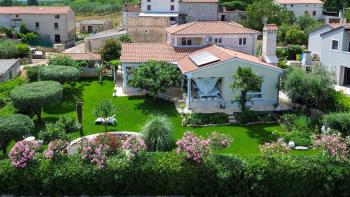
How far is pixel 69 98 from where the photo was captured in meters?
37.7

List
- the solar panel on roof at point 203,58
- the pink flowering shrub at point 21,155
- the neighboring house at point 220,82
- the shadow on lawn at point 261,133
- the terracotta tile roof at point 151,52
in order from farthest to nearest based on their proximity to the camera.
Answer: the terracotta tile roof at point 151,52 → the solar panel on roof at point 203,58 → the neighboring house at point 220,82 → the shadow on lawn at point 261,133 → the pink flowering shrub at point 21,155

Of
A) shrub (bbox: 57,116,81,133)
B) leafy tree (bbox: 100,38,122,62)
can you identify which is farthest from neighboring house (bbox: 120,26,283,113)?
leafy tree (bbox: 100,38,122,62)

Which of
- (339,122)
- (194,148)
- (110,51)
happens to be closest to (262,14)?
(110,51)

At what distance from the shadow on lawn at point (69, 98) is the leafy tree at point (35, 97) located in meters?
2.44

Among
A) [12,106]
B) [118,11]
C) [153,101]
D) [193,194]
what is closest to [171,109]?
[153,101]

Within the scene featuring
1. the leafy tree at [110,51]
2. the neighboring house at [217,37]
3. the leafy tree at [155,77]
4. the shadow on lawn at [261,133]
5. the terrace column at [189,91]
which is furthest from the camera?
the leafy tree at [110,51]

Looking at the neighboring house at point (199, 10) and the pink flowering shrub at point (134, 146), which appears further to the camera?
the neighboring house at point (199, 10)

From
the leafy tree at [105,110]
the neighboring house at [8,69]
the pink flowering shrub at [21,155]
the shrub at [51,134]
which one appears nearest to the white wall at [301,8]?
the neighboring house at [8,69]

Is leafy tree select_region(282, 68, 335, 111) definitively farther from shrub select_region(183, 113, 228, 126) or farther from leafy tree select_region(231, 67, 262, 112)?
shrub select_region(183, 113, 228, 126)

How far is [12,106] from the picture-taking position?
3238 cm

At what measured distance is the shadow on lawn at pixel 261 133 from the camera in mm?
27594

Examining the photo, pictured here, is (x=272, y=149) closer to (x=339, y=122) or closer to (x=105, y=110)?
(x=339, y=122)

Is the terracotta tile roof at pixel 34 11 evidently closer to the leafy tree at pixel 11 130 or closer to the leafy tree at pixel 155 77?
the leafy tree at pixel 155 77

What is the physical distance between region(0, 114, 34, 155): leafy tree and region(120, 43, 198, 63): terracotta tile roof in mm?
14229
